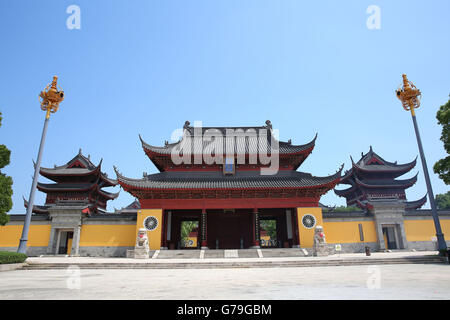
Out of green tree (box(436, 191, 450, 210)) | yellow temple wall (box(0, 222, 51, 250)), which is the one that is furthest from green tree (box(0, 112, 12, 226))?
green tree (box(436, 191, 450, 210))

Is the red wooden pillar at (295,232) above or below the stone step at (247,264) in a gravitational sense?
above

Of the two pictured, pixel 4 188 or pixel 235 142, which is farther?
pixel 235 142

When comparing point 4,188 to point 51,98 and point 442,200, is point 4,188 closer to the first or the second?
point 51,98

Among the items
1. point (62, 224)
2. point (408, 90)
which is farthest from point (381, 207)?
point (62, 224)

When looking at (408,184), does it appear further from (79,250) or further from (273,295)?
(79,250)

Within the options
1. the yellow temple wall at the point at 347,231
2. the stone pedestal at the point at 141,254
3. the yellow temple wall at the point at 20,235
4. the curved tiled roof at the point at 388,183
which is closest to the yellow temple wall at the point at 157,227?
the stone pedestal at the point at 141,254

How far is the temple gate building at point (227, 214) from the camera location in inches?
804

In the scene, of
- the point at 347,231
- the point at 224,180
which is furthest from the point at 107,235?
the point at 347,231

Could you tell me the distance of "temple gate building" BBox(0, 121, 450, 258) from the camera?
2042cm

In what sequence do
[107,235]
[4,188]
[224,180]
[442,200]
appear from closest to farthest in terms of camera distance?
[4,188]
[107,235]
[224,180]
[442,200]

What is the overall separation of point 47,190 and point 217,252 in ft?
64.5

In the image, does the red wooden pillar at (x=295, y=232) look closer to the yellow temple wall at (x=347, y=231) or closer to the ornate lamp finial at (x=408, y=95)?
the yellow temple wall at (x=347, y=231)

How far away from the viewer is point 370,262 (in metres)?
13.2

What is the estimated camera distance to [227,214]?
24141 millimetres
